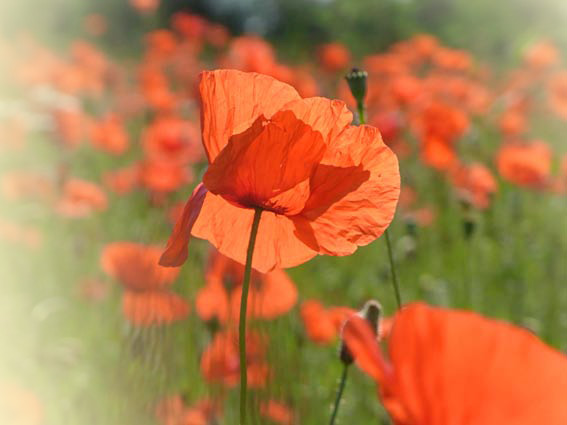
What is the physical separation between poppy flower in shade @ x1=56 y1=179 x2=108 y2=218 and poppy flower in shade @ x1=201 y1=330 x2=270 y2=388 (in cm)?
112

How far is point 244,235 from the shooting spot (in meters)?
0.70

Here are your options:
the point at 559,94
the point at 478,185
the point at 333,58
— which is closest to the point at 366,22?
the point at 333,58

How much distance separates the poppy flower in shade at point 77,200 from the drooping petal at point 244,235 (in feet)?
6.06

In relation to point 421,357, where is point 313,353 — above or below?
below

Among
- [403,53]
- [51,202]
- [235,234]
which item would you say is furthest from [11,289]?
[403,53]

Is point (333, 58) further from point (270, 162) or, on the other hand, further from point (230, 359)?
point (270, 162)

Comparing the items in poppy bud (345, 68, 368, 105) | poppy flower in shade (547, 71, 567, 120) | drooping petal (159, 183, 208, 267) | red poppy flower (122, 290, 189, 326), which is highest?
poppy flower in shade (547, 71, 567, 120)

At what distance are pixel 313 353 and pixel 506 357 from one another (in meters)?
1.94

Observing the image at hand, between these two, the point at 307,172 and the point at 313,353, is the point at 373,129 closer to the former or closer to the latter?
the point at 307,172

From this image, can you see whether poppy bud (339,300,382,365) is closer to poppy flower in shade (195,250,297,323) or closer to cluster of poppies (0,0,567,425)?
cluster of poppies (0,0,567,425)

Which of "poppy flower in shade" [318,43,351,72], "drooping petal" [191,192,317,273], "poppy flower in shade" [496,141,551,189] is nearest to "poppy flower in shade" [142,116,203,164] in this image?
"poppy flower in shade" [496,141,551,189]

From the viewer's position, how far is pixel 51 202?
2.67 meters

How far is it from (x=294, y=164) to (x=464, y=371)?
0.88 ft

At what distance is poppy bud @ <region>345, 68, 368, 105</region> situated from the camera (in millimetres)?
792
